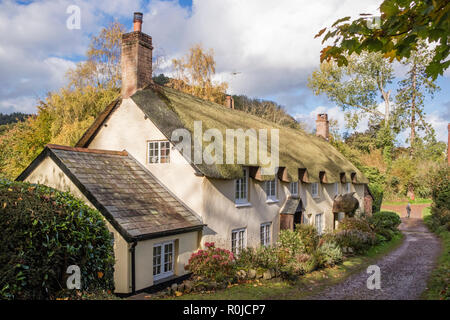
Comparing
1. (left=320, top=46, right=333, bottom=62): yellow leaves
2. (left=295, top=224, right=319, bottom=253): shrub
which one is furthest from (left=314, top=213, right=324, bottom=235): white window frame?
(left=320, top=46, right=333, bottom=62): yellow leaves

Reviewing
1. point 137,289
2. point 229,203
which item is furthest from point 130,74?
point 137,289

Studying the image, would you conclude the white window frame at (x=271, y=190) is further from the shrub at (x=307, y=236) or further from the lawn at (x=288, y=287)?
the lawn at (x=288, y=287)

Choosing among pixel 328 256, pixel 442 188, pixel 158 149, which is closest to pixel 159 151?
pixel 158 149

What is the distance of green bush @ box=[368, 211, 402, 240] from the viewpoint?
23.8 m

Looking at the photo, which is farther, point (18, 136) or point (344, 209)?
point (18, 136)

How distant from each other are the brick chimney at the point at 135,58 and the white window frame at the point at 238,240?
24.6 ft

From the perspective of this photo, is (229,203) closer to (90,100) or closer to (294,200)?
(294,200)

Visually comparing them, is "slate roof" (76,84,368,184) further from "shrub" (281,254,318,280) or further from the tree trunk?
the tree trunk

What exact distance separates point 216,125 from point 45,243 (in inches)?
420

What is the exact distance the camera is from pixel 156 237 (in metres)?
11.2


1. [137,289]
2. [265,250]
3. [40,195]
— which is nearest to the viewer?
[40,195]

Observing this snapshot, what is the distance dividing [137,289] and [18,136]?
894 inches

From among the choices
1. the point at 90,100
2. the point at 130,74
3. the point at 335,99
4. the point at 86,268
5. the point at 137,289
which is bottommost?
the point at 137,289


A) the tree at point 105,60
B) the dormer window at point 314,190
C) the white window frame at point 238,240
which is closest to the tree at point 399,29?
the white window frame at point 238,240
